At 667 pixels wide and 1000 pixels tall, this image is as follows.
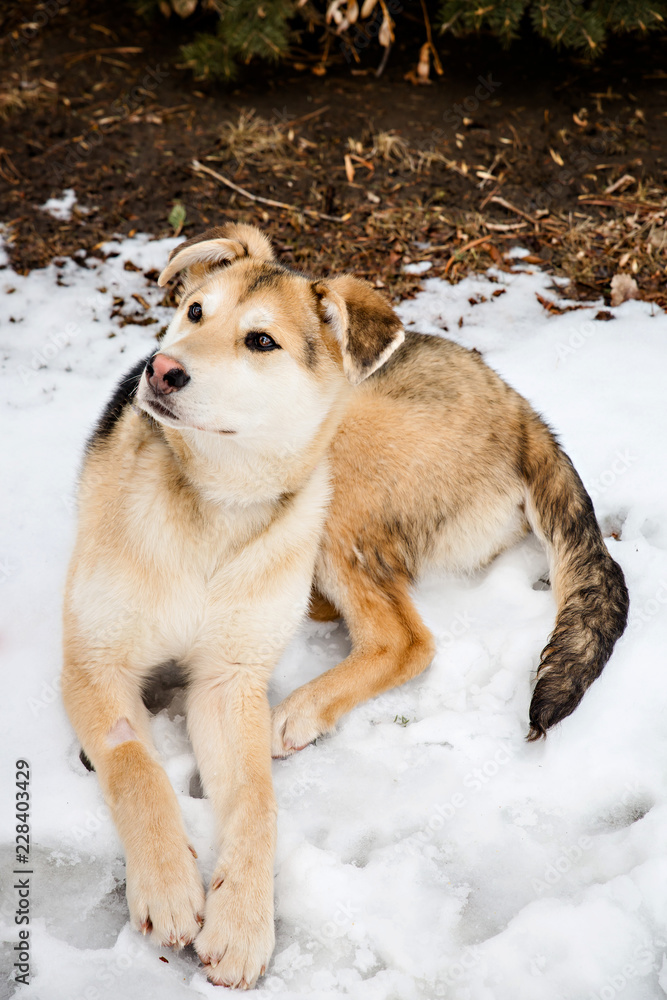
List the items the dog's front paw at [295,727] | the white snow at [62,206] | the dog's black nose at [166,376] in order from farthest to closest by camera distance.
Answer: the white snow at [62,206]
the dog's front paw at [295,727]
the dog's black nose at [166,376]

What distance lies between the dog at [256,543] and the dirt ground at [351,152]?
223cm

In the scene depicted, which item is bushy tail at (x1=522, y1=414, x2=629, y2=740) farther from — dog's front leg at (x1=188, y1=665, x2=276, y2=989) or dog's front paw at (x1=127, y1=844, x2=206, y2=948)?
dog's front paw at (x1=127, y1=844, x2=206, y2=948)

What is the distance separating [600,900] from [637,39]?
276 inches

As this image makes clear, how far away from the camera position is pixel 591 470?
162 inches

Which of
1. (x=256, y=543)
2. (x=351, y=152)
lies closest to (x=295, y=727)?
(x=256, y=543)

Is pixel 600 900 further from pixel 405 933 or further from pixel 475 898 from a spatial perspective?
pixel 405 933

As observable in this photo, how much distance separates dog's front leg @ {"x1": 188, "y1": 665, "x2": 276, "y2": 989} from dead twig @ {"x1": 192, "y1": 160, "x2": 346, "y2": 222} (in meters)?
3.86

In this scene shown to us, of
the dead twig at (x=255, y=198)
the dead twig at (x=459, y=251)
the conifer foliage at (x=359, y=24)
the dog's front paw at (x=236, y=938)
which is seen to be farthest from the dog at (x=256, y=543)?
the conifer foliage at (x=359, y=24)

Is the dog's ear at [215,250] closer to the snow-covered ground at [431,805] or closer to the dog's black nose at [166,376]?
the dog's black nose at [166,376]

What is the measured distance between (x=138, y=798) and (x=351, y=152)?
17.5 ft

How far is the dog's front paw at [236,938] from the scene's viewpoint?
2.30m

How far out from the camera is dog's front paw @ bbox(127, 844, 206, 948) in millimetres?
2359

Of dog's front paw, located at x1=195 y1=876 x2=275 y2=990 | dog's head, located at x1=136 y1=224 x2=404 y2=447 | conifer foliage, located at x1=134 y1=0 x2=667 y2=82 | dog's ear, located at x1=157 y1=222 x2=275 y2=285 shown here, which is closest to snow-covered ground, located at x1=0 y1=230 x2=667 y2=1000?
dog's front paw, located at x1=195 y1=876 x2=275 y2=990

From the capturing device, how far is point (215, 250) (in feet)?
10.9
